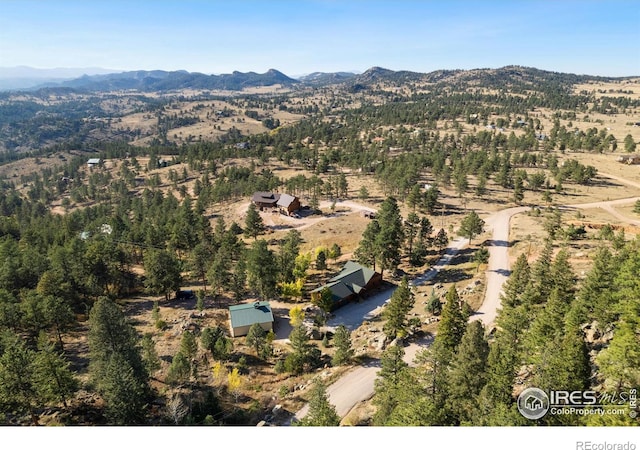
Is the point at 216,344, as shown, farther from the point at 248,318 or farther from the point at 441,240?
the point at 441,240

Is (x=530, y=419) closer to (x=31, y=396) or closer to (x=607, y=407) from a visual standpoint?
(x=607, y=407)

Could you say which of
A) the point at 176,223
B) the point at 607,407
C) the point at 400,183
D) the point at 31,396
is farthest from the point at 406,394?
the point at 400,183

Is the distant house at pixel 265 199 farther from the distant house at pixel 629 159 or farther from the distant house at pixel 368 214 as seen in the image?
the distant house at pixel 629 159

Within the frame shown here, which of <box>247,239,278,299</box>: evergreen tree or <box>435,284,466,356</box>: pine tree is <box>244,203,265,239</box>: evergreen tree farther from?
<box>435,284,466,356</box>: pine tree

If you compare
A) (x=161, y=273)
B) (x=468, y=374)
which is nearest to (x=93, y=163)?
(x=161, y=273)

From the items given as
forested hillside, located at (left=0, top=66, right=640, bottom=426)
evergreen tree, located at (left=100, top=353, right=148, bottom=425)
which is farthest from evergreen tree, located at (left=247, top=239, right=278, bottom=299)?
evergreen tree, located at (left=100, top=353, right=148, bottom=425)
